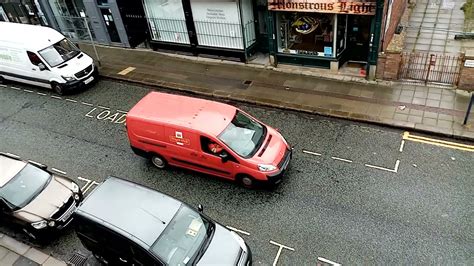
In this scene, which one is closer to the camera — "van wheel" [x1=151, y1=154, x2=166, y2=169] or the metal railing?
"van wheel" [x1=151, y1=154, x2=166, y2=169]

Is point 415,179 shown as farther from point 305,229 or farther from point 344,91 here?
point 344,91

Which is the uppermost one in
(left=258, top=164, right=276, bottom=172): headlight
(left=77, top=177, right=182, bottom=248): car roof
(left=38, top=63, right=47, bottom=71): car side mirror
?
(left=38, top=63, right=47, bottom=71): car side mirror

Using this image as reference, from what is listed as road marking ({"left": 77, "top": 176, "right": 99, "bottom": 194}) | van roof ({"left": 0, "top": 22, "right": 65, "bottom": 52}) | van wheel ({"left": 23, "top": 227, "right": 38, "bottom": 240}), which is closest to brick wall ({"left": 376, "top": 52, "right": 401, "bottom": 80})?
road marking ({"left": 77, "top": 176, "right": 99, "bottom": 194})

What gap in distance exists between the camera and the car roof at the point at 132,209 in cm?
789

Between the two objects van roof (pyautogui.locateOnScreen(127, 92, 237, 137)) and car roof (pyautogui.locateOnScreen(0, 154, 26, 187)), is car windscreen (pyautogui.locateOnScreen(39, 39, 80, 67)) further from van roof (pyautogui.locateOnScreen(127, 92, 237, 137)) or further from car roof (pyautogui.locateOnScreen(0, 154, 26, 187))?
van roof (pyautogui.locateOnScreen(127, 92, 237, 137))

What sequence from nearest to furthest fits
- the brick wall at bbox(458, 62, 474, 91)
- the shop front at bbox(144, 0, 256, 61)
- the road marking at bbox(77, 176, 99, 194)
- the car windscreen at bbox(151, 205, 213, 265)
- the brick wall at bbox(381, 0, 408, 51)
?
1. the car windscreen at bbox(151, 205, 213, 265)
2. the road marking at bbox(77, 176, 99, 194)
3. the brick wall at bbox(458, 62, 474, 91)
4. the brick wall at bbox(381, 0, 408, 51)
5. the shop front at bbox(144, 0, 256, 61)

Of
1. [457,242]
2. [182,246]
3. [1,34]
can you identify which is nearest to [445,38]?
[457,242]

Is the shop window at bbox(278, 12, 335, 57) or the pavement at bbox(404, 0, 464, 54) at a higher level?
the shop window at bbox(278, 12, 335, 57)

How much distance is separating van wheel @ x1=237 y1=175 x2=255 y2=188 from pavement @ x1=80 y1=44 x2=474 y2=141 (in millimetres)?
4126

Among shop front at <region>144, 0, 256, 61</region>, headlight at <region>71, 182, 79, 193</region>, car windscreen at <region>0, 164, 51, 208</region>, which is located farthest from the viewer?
shop front at <region>144, 0, 256, 61</region>

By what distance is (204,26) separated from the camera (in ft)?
55.1

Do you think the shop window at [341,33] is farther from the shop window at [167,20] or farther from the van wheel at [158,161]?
the van wheel at [158,161]

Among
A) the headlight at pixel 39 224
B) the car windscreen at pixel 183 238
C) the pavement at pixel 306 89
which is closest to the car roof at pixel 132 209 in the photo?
the car windscreen at pixel 183 238

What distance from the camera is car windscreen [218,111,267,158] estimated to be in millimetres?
10164
